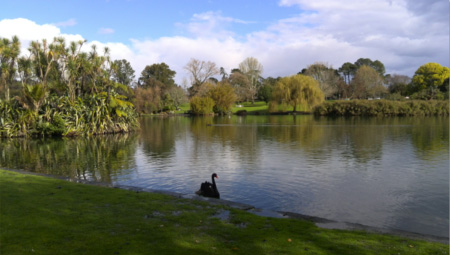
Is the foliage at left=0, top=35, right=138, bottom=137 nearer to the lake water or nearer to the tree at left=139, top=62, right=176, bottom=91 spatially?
the lake water

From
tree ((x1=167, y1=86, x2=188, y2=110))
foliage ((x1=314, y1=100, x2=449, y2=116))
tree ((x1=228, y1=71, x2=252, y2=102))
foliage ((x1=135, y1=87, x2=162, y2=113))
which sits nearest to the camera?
foliage ((x1=314, y1=100, x2=449, y2=116))

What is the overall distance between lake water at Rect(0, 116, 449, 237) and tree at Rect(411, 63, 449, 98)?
77728 mm

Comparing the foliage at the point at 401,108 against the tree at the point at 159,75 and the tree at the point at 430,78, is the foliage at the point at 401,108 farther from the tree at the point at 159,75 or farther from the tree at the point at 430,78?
the tree at the point at 159,75

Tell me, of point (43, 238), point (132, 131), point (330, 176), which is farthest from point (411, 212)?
point (132, 131)

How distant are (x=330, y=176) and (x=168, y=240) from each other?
1147 centimetres

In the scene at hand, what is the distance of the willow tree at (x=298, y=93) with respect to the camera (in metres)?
83.5

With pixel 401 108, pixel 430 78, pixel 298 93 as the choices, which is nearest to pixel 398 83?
pixel 430 78

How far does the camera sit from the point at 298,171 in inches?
703

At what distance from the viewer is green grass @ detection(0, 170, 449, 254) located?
6441 mm

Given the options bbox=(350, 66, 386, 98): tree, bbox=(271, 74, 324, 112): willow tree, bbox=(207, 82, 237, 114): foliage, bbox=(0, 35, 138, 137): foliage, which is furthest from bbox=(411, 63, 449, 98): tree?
bbox=(0, 35, 138, 137): foliage

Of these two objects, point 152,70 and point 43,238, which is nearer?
point 43,238

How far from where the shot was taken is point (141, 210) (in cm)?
934

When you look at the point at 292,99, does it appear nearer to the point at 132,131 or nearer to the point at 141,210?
the point at 132,131

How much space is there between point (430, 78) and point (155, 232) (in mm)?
108175
